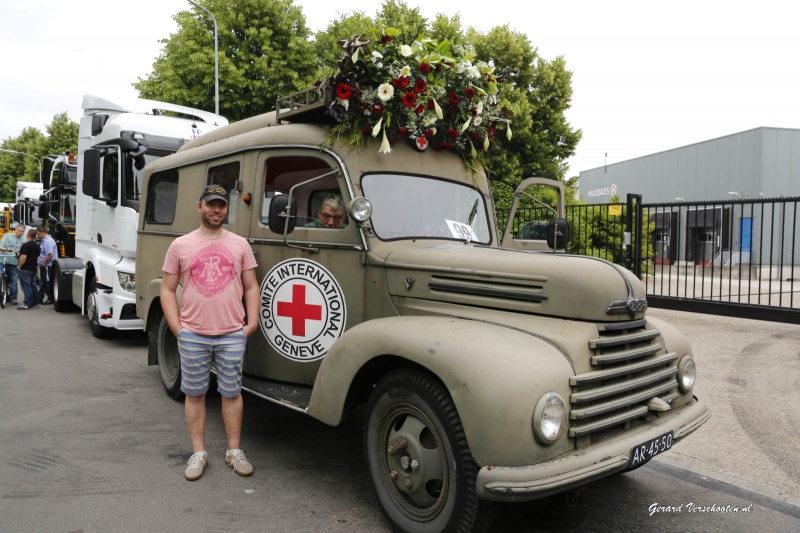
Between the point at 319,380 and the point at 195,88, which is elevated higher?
the point at 195,88

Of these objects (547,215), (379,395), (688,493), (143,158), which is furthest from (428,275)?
(547,215)

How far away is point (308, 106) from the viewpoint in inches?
171

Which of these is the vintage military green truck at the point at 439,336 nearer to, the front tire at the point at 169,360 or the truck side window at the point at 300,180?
the truck side window at the point at 300,180

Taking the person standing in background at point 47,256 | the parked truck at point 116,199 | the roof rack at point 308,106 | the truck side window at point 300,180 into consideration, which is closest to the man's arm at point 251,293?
the truck side window at point 300,180

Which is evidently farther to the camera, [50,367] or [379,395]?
[50,367]

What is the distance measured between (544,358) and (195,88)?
70.7 feet

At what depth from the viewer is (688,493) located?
3.93 metres

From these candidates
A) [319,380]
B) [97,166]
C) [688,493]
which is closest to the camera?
[319,380]

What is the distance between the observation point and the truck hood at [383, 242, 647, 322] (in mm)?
3244

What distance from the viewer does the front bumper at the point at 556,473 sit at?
2658mm

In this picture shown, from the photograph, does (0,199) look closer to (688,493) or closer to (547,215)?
(547,215)

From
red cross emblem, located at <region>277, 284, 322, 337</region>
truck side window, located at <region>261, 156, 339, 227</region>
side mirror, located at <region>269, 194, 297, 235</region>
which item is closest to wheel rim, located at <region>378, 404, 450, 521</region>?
red cross emblem, located at <region>277, 284, 322, 337</region>

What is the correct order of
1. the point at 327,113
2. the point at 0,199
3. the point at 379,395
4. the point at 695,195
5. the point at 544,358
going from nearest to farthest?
1. the point at 544,358
2. the point at 379,395
3. the point at 327,113
4. the point at 695,195
5. the point at 0,199

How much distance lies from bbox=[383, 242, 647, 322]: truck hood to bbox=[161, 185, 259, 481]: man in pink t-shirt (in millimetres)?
1127
